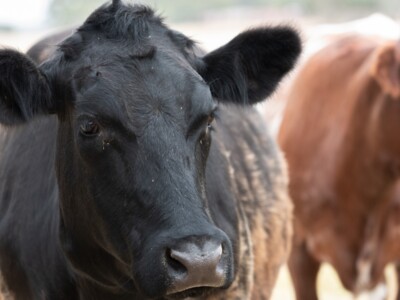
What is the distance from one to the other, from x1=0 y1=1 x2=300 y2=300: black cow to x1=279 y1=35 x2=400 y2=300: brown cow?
298 cm

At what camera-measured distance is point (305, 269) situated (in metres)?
8.20

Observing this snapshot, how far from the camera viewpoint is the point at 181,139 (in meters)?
4.05

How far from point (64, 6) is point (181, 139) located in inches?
1217

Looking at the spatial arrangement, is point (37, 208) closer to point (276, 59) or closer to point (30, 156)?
point (30, 156)

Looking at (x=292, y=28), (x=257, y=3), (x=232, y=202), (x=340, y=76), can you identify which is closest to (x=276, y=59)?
(x=292, y=28)

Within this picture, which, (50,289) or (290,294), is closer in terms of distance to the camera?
(50,289)

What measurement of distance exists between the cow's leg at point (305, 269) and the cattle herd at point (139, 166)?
5.79ft

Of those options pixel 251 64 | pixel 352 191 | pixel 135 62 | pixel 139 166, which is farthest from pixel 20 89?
pixel 352 191

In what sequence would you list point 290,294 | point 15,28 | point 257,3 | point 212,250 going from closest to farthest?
1. point 212,250
2. point 290,294
3. point 15,28
4. point 257,3

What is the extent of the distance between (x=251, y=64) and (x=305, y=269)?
148 inches

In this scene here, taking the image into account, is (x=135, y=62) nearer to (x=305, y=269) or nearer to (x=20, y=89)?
(x=20, y=89)

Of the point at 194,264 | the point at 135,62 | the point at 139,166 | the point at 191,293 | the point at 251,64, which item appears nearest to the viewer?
the point at 194,264

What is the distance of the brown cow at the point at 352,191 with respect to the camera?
8031 mm

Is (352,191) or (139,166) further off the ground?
(139,166)
